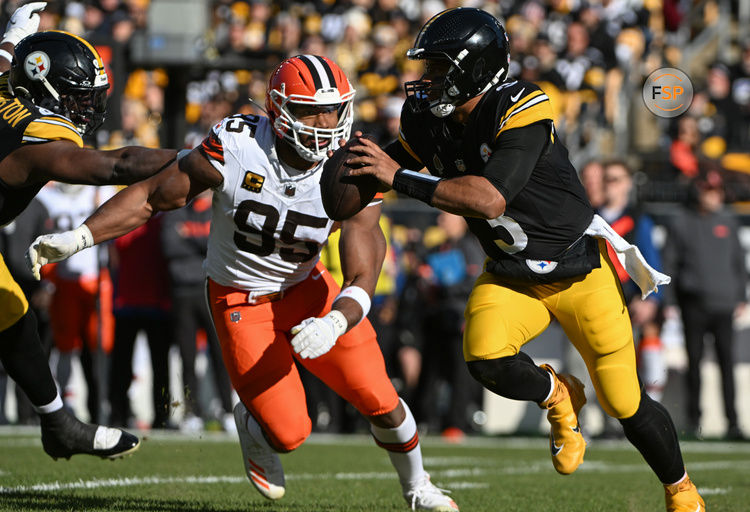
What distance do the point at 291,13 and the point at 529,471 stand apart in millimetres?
9759

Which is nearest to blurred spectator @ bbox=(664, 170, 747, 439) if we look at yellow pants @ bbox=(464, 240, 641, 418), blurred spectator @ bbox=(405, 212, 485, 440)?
blurred spectator @ bbox=(405, 212, 485, 440)

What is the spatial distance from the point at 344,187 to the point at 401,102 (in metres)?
8.95

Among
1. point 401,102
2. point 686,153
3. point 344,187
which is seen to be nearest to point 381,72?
point 401,102

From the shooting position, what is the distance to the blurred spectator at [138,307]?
28.0 ft

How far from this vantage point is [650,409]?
14.2 ft

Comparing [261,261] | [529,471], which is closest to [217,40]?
[529,471]

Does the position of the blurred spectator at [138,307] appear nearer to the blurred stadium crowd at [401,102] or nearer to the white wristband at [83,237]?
the blurred stadium crowd at [401,102]

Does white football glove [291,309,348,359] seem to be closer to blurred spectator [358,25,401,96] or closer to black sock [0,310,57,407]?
black sock [0,310,57,407]

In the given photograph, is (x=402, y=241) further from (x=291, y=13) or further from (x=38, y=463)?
(x=291, y=13)

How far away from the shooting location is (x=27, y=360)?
4.75 m

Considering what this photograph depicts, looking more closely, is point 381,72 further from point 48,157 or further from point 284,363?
point 48,157

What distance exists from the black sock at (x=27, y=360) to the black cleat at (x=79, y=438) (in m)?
0.10

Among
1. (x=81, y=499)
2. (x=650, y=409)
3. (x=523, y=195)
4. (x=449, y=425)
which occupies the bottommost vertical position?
(x=449, y=425)

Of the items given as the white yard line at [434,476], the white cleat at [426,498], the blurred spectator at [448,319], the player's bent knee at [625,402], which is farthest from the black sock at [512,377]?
the blurred spectator at [448,319]
